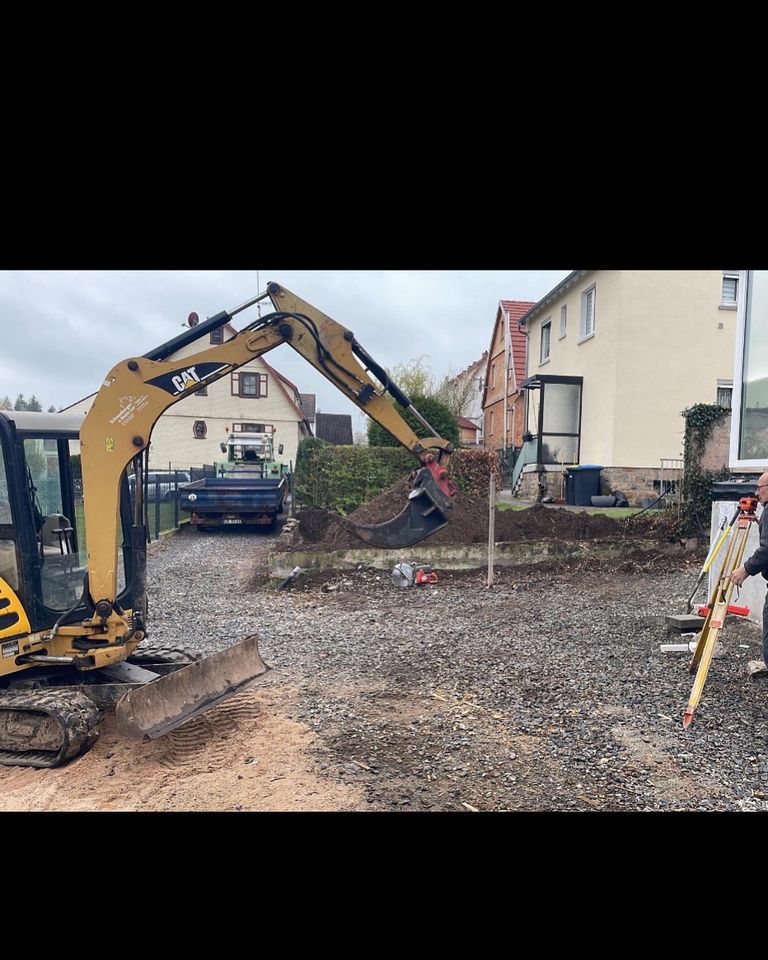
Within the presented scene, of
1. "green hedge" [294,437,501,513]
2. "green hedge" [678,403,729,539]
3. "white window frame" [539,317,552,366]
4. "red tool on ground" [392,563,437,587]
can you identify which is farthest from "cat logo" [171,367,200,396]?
"white window frame" [539,317,552,366]

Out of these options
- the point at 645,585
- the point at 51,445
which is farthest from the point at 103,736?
the point at 645,585

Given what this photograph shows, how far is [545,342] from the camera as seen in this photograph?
18.9 metres

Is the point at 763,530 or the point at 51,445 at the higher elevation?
the point at 51,445

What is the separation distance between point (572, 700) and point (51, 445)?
4611 mm

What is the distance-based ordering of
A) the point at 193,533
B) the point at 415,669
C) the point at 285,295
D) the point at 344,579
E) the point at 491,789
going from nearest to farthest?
the point at 491,789 → the point at 285,295 → the point at 415,669 → the point at 344,579 → the point at 193,533

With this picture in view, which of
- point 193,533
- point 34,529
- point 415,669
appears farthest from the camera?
point 193,533

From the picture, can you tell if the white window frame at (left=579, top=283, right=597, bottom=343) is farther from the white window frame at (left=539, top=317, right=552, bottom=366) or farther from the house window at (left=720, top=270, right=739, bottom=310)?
the house window at (left=720, top=270, right=739, bottom=310)

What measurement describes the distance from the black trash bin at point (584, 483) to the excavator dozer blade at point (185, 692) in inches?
422

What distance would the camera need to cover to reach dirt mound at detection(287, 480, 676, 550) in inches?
419

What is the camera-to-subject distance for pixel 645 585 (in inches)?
337

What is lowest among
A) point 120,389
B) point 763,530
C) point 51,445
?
point 763,530

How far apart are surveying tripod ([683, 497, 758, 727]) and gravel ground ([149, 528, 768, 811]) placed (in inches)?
12.5

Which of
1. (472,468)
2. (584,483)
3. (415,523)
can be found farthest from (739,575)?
(472,468)

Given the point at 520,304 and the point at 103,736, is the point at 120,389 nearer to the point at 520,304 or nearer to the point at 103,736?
the point at 103,736
